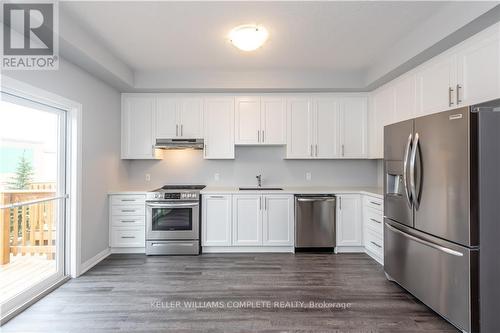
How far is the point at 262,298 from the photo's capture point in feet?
8.54

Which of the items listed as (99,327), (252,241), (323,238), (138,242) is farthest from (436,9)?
(138,242)

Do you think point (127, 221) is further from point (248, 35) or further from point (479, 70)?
point (479, 70)

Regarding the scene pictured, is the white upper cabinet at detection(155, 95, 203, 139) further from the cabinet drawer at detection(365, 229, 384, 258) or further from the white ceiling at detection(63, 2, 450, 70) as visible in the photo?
the cabinet drawer at detection(365, 229, 384, 258)

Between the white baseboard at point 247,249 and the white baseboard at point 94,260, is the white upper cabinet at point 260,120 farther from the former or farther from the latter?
the white baseboard at point 94,260

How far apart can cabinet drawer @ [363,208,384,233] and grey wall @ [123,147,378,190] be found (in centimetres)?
89

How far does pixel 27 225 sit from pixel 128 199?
1356 mm

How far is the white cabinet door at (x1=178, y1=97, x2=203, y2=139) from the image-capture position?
415cm

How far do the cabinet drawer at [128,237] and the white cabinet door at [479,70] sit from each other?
4.05 metres

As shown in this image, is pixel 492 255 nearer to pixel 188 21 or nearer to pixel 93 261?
pixel 188 21

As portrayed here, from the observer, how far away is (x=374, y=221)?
3.54 meters

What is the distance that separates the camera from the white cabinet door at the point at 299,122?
4.17 meters

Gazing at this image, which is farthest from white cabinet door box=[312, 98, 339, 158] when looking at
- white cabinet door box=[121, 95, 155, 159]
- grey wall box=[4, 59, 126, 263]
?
grey wall box=[4, 59, 126, 263]

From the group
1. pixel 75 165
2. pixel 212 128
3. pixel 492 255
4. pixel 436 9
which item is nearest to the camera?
pixel 492 255

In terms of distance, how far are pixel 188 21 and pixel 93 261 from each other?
3.06 meters
